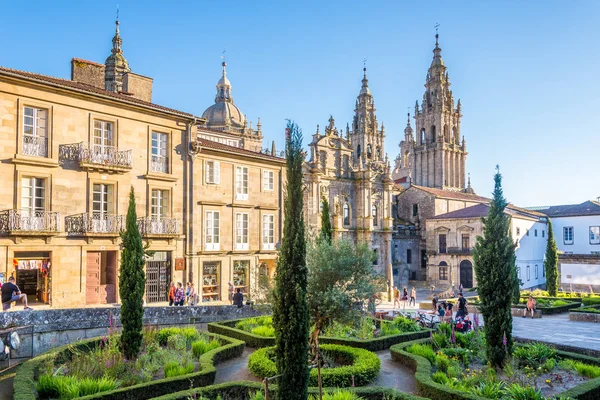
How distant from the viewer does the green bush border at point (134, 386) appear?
36.6ft

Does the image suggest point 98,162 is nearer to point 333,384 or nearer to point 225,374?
point 225,374

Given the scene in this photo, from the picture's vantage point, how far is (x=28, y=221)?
2166 centimetres

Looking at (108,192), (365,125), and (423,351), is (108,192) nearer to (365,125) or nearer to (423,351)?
(423,351)

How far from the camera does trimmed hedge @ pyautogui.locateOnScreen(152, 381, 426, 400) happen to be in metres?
11.3

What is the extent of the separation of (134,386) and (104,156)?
1522cm

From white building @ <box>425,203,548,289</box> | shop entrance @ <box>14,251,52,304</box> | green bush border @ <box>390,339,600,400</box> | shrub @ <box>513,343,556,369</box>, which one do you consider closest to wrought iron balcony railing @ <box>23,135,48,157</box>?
shop entrance @ <box>14,251,52,304</box>

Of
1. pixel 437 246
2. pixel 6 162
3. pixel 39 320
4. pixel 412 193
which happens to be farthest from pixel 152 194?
pixel 412 193

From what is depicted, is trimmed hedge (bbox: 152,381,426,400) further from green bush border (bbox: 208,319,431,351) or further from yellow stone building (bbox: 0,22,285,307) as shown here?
yellow stone building (bbox: 0,22,285,307)

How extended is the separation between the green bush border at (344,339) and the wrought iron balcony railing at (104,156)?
988 cm

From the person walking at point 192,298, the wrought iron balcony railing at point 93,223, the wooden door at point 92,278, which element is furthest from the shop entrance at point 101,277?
the person walking at point 192,298

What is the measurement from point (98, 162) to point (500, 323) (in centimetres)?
1891

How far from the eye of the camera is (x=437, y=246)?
2221 inches

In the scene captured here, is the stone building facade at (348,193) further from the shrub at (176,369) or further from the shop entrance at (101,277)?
the shrub at (176,369)

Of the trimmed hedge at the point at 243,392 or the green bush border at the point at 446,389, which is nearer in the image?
the trimmed hedge at the point at 243,392
